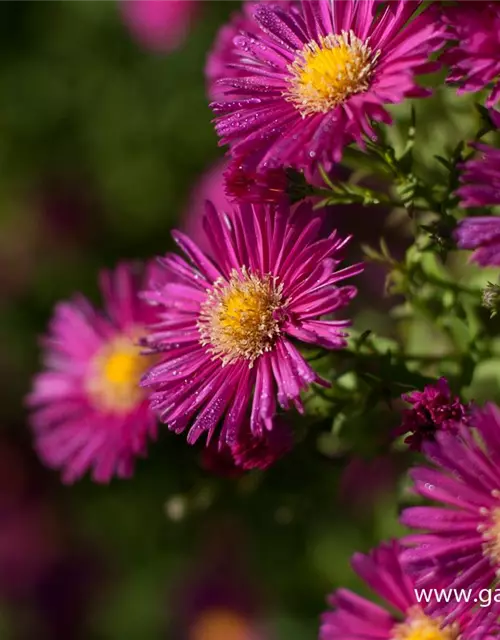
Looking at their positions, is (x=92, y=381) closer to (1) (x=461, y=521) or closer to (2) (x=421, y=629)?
(2) (x=421, y=629)

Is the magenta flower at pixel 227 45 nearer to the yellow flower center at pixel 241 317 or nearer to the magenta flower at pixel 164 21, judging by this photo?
the yellow flower center at pixel 241 317

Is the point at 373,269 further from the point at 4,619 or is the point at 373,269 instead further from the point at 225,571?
the point at 4,619

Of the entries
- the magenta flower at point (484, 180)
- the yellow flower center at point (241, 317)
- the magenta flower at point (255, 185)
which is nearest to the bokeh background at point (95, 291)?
the yellow flower center at point (241, 317)

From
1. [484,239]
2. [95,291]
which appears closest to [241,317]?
[484,239]

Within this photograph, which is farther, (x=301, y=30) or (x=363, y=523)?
(x=363, y=523)

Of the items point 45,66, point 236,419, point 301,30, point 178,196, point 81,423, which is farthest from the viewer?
point 45,66

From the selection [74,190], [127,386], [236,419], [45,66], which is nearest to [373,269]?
[127,386]
